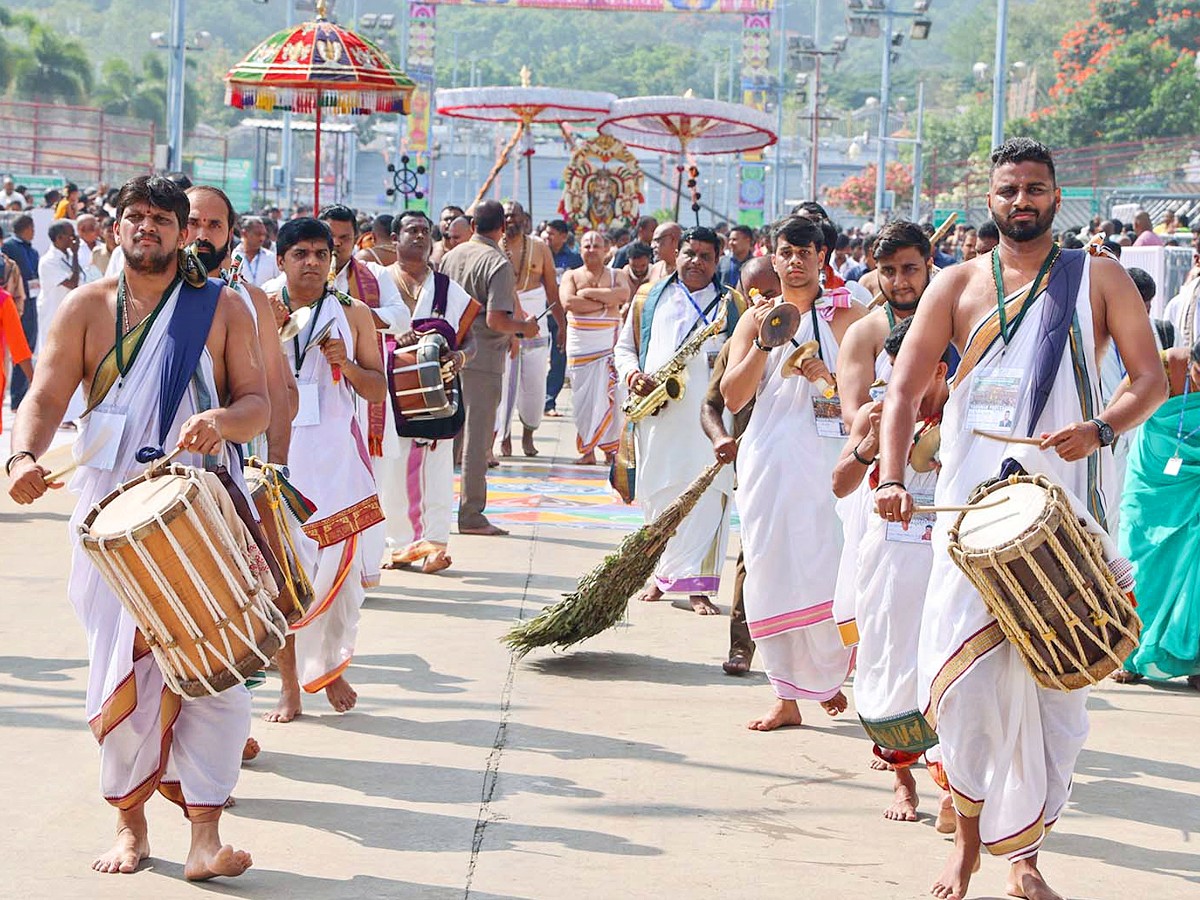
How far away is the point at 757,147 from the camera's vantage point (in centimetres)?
2125

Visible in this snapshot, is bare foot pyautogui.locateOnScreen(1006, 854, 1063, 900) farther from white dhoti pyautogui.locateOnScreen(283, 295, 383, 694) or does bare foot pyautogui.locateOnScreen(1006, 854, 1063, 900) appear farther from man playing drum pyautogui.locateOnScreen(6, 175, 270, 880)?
white dhoti pyautogui.locateOnScreen(283, 295, 383, 694)

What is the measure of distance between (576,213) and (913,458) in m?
16.0

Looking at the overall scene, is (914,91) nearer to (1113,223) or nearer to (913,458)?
(1113,223)

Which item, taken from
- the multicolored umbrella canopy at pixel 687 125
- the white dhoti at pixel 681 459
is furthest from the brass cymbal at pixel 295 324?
the multicolored umbrella canopy at pixel 687 125

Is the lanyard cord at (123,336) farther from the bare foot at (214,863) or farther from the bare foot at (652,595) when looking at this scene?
the bare foot at (652,595)

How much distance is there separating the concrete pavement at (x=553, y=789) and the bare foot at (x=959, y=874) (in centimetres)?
10

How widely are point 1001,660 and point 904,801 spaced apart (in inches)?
45.7

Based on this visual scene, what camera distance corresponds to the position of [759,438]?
754cm

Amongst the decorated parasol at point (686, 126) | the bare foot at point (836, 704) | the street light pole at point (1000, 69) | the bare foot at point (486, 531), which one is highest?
the street light pole at point (1000, 69)

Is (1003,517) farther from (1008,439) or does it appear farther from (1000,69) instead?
(1000,69)

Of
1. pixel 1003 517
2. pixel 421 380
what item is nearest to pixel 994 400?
pixel 1003 517

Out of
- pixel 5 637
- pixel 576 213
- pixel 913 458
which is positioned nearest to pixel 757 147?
pixel 576 213

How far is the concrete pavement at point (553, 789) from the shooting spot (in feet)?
17.7

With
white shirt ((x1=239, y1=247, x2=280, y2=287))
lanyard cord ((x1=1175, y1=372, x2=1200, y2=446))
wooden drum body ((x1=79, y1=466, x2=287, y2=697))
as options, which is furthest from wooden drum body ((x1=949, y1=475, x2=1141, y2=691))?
white shirt ((x1=239, y1=247, x2=280, y2=287))
